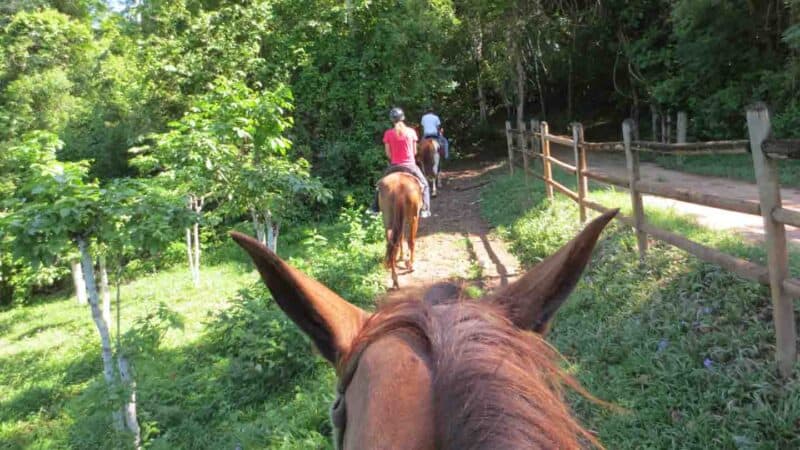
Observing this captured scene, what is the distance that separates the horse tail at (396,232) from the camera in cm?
756

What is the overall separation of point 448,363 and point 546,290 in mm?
499

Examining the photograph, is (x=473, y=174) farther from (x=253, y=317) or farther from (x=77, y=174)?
(x=77, y=174)

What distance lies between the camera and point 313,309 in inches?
53.4

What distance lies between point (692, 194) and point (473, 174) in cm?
1345

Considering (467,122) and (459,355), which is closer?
(459,355)

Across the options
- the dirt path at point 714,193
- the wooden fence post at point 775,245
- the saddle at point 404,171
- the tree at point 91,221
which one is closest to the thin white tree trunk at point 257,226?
the saddle at point 404,171

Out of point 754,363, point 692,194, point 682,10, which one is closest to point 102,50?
point 682,10

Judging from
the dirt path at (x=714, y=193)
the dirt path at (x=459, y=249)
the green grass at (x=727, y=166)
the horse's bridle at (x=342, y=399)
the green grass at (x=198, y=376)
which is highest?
the horse's bridle at (x=342, y=399)

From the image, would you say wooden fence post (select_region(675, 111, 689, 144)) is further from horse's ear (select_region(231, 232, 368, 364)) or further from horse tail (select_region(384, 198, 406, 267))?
horse's ear (select_region(231, 232, 368, 364))

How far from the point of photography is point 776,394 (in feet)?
11.1

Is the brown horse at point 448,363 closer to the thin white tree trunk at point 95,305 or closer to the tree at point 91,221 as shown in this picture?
the tree at point 91,221

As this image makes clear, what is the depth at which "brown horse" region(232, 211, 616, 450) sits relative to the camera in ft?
2.92

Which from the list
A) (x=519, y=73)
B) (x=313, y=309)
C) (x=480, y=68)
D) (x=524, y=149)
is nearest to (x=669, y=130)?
(x=519, y=73)

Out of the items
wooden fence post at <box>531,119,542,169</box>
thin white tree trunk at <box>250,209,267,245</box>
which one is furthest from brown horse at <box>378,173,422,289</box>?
wooden fence post at <box>531,119,542,169</box>
